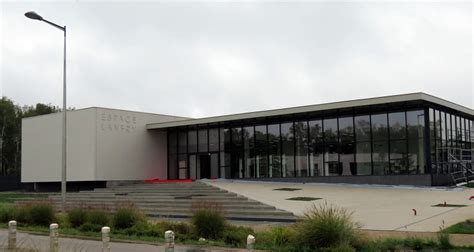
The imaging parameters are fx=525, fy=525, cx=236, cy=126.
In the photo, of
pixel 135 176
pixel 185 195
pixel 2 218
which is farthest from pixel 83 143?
pixel 2 218

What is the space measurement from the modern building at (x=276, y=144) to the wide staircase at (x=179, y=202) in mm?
3784

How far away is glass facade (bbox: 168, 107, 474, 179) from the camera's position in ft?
98.3

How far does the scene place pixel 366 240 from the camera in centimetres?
1241

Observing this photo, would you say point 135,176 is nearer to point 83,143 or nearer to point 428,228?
point 83,143

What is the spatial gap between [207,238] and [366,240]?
461 centimetres

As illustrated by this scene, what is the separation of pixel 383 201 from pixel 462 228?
328 inches

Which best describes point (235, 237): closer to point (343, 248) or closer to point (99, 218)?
point (343, 248)

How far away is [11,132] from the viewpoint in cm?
7025

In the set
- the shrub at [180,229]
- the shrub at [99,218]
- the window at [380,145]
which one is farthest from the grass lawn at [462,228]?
the window at [380,145]

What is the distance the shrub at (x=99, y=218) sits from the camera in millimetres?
17797

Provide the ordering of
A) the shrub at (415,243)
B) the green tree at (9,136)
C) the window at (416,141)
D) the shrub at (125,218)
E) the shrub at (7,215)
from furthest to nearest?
1. the green tree at (9,136)
2. the window at (416,141)
3. the shrub at (7,215)
4. the shrub at (125,218)
5. the shrub at (415,243)

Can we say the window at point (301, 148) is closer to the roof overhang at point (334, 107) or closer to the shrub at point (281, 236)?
the roof overhang at point (334, 107)

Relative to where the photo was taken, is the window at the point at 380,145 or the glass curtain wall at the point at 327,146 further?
the window at the point at 380,145

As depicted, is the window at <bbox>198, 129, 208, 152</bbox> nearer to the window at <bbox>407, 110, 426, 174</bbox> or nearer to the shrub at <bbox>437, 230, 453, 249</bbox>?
the window at <bbox>407, 110, 426, 174</bbox>
